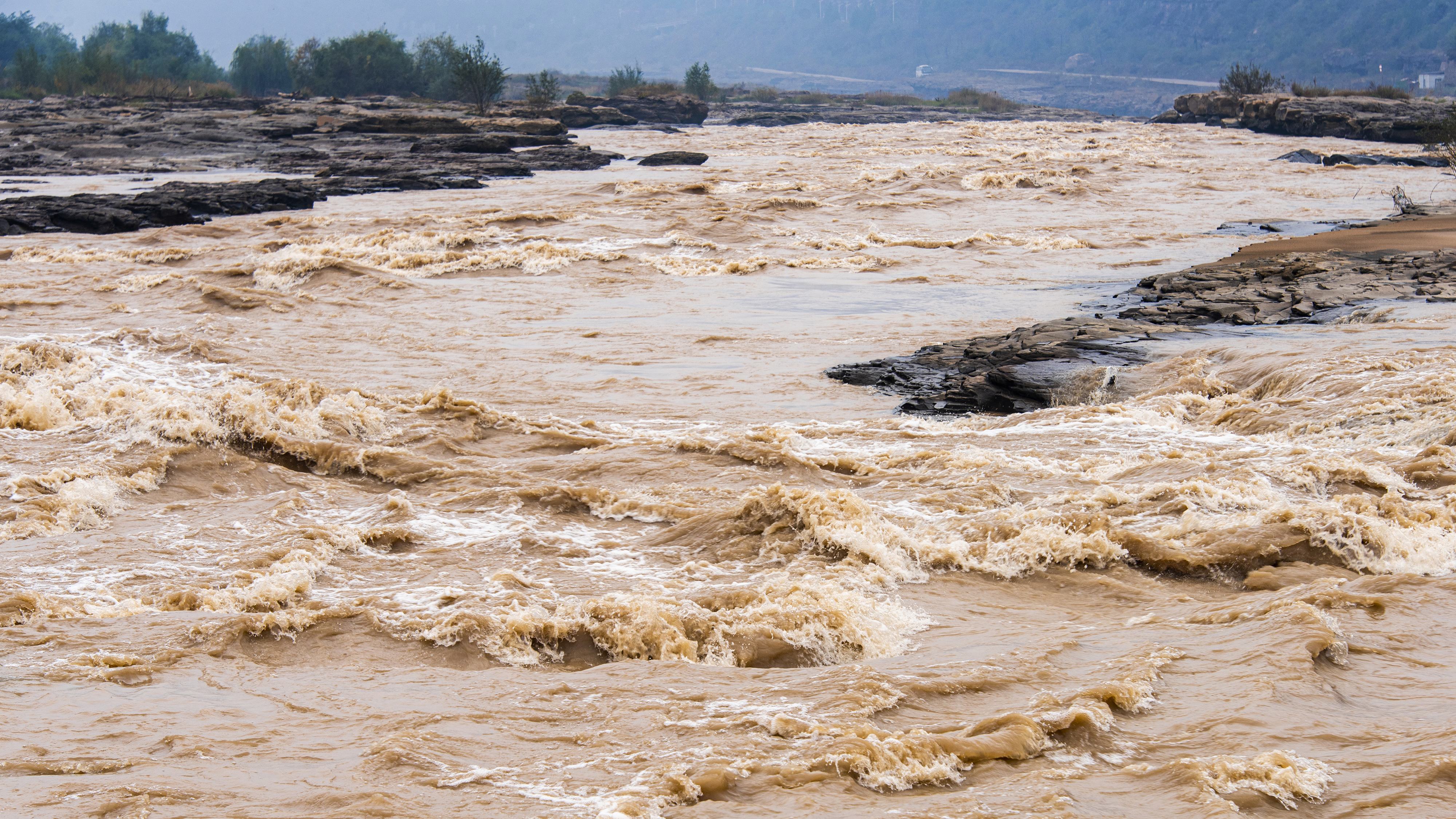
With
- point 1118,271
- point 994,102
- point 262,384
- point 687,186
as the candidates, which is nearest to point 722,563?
point 262,384

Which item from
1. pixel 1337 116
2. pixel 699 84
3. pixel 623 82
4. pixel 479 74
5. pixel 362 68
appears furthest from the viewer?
pixel 623 82

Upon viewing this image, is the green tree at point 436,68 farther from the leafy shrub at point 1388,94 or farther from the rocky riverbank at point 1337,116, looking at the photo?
the leafy shrub at point 1388,94

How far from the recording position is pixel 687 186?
1232 inches

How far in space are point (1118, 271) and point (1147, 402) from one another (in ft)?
28.6

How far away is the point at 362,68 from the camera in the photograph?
3425 inches

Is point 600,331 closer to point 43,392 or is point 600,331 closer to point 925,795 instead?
point 43,392

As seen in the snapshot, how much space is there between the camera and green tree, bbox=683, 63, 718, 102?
104 m

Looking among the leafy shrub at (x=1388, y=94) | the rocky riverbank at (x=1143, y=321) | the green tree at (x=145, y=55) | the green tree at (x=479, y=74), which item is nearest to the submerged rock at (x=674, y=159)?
the green tree at (x=479, y=74)

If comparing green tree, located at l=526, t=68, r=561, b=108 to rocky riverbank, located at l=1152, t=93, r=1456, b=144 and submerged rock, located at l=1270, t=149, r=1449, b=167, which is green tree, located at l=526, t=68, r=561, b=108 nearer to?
rocky riverbank, located at l=1152, t=93, r=1456, b=144

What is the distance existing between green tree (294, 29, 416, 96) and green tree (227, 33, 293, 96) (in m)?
8.12

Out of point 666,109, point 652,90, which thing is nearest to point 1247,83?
point 666,109

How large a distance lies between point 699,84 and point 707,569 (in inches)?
4067

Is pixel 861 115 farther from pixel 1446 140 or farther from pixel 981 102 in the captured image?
pixel 1446 140

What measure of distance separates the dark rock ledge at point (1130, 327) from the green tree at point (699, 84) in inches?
3637
